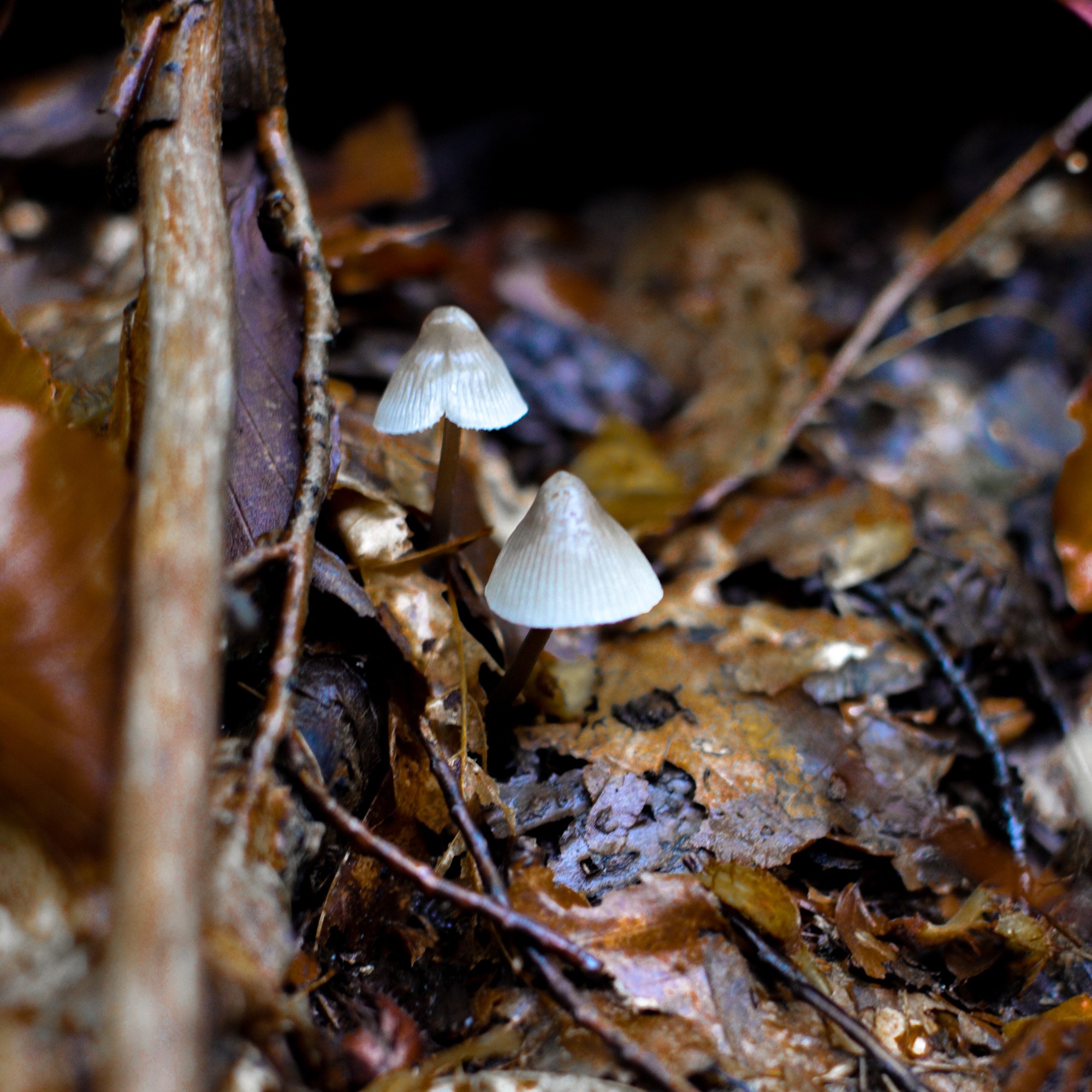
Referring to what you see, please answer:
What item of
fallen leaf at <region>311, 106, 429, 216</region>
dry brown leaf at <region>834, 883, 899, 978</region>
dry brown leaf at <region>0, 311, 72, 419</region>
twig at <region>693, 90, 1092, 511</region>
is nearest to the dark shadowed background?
fallen leaf at <region>311, 106, 429, 216</region>

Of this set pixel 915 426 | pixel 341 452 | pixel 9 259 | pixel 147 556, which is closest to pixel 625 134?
pixel 915 426

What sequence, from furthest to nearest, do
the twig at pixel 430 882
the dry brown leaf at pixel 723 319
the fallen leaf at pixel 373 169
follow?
the fallen leaf at pixel 373 169, the dry brown leaf at pixel 723 319, the twig at pixel 430 882

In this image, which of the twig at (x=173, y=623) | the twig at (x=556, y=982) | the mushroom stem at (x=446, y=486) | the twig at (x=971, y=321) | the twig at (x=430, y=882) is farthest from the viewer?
the twig at (x=971, y=321)

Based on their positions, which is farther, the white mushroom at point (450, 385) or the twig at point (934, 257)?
A: the twig at point (934, 257)

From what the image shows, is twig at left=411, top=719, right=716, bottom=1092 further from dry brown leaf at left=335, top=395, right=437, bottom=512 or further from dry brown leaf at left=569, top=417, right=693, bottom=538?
dry brown leaf at left=569, top=417, right=693, bottom=538

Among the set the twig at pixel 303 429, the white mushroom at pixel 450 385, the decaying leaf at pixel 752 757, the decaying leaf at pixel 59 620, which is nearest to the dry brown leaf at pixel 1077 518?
the decaying leaf at pixel 752 757

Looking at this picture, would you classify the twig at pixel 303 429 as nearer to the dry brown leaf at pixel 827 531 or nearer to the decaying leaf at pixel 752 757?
the decaying leaf at pixel 752 757

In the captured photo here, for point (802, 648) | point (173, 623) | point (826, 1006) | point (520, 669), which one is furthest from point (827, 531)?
point (173, 623)

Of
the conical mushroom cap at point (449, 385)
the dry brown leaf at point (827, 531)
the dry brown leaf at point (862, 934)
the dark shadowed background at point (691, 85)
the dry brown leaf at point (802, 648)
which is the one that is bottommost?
the dry brown leaf at point (862, 934)
